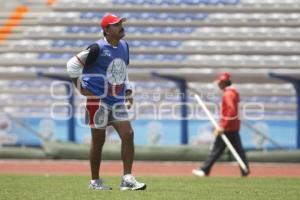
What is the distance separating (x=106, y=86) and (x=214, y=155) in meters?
6.67

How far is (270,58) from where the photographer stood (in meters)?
26.5

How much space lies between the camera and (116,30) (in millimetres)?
10797

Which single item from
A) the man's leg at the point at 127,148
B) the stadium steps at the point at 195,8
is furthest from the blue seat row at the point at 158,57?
the man's leg at the point at 127,148

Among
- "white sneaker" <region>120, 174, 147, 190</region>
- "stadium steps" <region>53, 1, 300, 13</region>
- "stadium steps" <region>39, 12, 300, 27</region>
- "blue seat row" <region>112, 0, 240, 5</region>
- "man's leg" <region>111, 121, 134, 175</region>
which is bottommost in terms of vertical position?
"white sneaker" <region>120, 174, 147, 190</region>

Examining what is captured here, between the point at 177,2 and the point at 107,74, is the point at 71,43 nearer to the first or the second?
the point at 177,2

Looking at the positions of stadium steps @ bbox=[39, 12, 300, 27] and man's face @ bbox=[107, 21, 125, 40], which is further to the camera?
stadium steps @ bbox=[39, 12, 300, 27]

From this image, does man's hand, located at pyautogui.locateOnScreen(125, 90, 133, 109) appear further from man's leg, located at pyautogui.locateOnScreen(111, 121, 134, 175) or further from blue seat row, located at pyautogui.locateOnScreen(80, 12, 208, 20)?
blue seat row, located at pyautogui.locateOnScreen(80, 12, 208, 20)

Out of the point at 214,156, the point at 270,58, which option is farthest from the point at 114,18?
the point at 270,58

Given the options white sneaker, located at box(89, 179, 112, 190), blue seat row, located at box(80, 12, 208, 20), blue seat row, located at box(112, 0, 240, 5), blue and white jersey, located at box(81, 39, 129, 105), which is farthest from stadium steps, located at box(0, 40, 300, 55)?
white sneaker, located at box(89, 179, 112, 190)

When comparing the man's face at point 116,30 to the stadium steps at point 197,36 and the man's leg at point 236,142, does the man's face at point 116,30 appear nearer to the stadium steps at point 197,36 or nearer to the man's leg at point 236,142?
the man's leg at point 236,142

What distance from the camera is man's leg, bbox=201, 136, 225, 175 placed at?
17109 millimetres

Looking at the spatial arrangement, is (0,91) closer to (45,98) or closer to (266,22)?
(45,98)

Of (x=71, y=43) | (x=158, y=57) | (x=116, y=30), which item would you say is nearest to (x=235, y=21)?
(x=158, y=57)

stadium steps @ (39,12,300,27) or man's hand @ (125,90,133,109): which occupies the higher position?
stadium steps @ (39,12,300,27)
